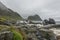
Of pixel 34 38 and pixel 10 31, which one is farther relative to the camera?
pixel 34 38

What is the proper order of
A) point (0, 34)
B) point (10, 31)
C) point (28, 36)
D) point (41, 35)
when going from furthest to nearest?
point (41, 35), point (28, 36), point (10, 31), point (0, 34)

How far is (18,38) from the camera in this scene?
1534 cm

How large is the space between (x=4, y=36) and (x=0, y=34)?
1.16 feet

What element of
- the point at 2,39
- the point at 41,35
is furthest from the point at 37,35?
the point at 2,39

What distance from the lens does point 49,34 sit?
21891 millimetres

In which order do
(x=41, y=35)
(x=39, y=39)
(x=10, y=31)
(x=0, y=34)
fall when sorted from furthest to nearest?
(x=41, y=35)
(x=39, y=39)
(x=10, y=31)
(x=0, y=34)

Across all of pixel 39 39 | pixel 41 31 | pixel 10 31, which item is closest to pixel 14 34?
pixel 10 31

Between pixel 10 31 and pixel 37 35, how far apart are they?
6.03 metres

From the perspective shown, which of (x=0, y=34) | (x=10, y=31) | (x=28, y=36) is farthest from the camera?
(x=28, y=36)

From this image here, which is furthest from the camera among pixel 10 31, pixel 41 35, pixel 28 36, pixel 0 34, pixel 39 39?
pixel 41 35

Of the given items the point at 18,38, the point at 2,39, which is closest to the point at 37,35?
the point at 18,38

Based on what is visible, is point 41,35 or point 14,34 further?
point 41,35

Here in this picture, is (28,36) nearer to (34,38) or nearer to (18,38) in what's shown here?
(34,38)

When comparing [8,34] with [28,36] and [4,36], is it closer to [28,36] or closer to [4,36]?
[4,36]
